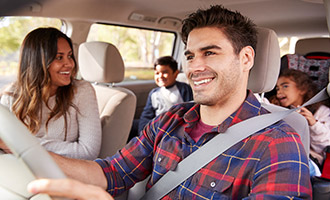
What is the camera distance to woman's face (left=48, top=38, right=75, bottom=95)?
2100 mm

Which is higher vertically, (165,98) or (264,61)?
(264,61)

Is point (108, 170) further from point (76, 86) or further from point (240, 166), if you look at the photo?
point (76, 86)

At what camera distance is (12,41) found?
2.37 meters

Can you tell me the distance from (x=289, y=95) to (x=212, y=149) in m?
1.32

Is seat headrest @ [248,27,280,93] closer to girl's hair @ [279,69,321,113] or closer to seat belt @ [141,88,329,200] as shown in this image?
seat belt @ [141,88,329,200]

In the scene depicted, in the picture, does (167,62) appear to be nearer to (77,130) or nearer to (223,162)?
(77,130)

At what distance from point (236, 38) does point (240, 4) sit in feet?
3.61

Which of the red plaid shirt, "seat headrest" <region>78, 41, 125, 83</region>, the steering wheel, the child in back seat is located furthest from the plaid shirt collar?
"seat headrest" <region>78, 41, 125, 83</region>

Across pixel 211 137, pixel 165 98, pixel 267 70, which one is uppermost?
pixel 267 70

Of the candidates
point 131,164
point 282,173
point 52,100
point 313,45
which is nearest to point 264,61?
point 282,173

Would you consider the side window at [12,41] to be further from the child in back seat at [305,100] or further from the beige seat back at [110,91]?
the child in back seat at [305,100]

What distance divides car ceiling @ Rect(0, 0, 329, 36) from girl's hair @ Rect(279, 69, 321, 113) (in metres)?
0.43

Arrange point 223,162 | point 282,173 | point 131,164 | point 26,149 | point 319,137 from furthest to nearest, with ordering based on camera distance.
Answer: point 319,137, point 131,164, point 223,162, point 282,173, point 26,149

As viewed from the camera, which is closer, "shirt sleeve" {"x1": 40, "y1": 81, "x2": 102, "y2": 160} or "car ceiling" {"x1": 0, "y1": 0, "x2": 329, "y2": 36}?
"shirt sleeve" {"x1": 40, "y1": 81, "x2": 102, "y2": 160}
